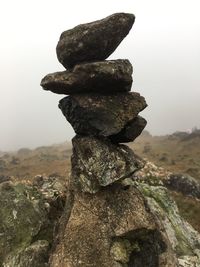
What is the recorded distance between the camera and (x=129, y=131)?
19.3 m

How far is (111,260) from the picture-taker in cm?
1717

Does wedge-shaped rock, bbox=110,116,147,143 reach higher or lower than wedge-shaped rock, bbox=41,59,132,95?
lower

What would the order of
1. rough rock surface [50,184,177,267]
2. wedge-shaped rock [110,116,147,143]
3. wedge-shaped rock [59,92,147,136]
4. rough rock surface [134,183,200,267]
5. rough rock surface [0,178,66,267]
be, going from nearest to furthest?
rough rock surface [50,184,177,267] < wedge-shaped rock [59,92,147,136] < rough rock surface [0,178,66,267] < wedge-shaped rock [110,116,147,143] < rough rock surface [134,183,200,267]

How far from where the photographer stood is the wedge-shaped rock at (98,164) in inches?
715

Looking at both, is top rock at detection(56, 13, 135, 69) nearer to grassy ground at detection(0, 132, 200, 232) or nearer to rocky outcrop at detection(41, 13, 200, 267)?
rocky outcrop at detection(41, 13, 200, 267)

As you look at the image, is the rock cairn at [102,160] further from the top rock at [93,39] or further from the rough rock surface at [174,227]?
the rough rock surface at [174,227]

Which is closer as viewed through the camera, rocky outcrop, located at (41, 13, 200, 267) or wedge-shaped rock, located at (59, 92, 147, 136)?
rocky outcrop, located at (41, 13, 200, 267)

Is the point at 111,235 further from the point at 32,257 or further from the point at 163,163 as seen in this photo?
the point at 163,163

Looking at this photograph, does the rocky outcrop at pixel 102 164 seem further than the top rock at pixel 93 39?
No

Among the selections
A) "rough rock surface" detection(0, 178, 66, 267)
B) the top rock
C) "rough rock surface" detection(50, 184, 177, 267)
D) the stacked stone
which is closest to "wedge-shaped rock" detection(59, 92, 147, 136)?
the stacked stone

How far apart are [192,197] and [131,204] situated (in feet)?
71.1

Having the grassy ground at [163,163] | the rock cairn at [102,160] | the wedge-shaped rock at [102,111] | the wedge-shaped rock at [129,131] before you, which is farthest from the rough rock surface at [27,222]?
the grassy ground at [163,163]

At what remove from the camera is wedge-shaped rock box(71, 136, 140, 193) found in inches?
715

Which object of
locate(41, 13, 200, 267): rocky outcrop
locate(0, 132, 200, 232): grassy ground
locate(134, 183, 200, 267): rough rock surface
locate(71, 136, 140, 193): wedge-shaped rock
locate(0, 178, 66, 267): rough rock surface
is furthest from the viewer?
locate(0, 132, 200, 232): grassy ground
